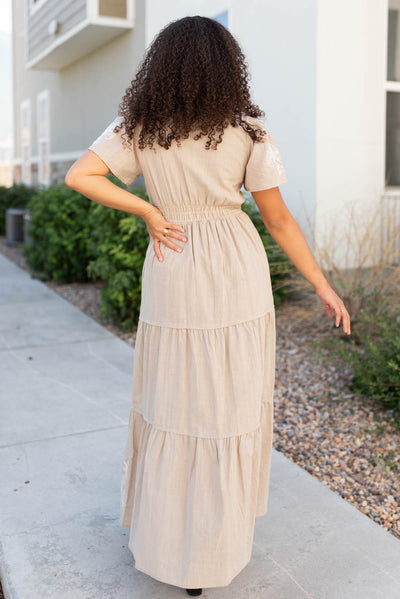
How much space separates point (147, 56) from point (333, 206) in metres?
4.01

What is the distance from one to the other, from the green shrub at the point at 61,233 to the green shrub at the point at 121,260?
146 centimetres

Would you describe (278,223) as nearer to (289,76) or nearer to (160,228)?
(160,228)

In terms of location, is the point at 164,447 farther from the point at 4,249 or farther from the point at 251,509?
the point at 4,249

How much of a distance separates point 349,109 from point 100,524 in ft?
14.6

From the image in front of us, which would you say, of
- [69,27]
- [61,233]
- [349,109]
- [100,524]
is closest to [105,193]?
[100,524]

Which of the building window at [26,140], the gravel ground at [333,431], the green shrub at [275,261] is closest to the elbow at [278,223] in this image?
the gravel ground at [333,431]

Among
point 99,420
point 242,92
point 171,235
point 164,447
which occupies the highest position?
point 242,92

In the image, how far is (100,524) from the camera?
269 centimetres

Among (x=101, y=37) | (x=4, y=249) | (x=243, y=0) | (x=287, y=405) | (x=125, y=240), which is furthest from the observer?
(x=4, y=249)

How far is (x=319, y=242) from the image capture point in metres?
5.79

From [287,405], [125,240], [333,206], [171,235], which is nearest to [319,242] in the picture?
[333,206]

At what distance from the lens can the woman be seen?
6.67 ft

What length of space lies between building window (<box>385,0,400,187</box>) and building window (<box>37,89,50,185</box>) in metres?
8.39

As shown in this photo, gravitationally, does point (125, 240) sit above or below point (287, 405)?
above
